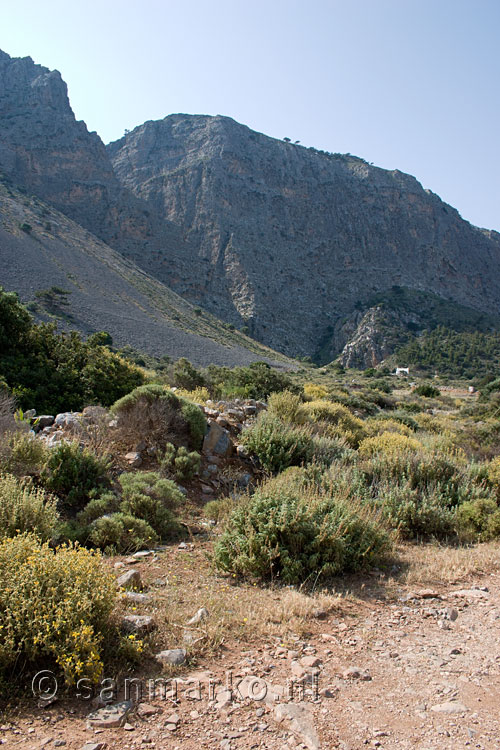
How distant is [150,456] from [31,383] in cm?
428

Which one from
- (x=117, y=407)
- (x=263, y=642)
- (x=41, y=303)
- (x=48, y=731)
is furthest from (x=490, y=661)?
(x=41, y=303)

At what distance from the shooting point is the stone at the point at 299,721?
2.44m

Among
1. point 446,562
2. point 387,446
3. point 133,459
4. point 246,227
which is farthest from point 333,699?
point 246,227

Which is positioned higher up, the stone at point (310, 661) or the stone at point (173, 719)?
the stone at point (310, 661)

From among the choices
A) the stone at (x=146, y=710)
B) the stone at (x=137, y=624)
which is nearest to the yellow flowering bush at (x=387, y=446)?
the stone at (x=137, y=624)

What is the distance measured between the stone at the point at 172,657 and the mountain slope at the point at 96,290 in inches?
1547

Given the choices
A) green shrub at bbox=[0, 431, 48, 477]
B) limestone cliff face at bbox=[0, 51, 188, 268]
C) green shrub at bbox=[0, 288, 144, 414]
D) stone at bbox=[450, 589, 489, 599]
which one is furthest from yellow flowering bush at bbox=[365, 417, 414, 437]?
limestone cliff face at bbox=[0, 51, 188, 268]

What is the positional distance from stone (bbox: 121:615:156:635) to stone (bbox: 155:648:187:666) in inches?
8.9

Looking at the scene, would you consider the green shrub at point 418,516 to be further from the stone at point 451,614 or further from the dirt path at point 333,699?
the dirt path at point 333,699

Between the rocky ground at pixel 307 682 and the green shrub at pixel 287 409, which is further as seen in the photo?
the green shrub at pixel 287 409

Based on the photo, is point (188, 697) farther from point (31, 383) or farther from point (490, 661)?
point (31, 383)

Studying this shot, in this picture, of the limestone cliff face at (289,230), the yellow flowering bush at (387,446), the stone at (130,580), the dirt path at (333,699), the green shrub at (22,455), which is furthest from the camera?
the limestone cliff face at (289,230)

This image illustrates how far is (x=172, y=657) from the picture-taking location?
3.03 m

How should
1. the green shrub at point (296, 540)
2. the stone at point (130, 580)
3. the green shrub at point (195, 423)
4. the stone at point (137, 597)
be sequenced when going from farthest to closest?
the green shrub at point (195, 423)
the green shrub at point (296, 540)
the stone at point (130, 580)
the stone at point (137, 597)
